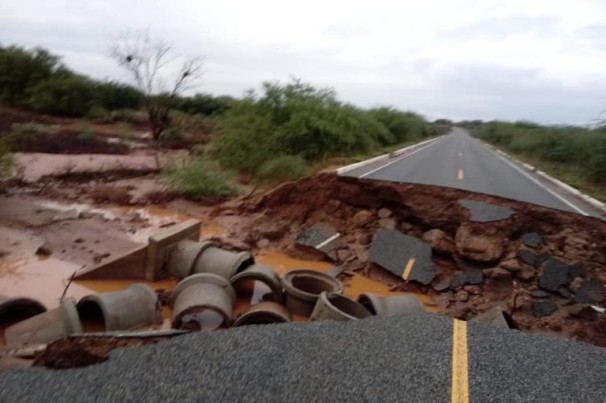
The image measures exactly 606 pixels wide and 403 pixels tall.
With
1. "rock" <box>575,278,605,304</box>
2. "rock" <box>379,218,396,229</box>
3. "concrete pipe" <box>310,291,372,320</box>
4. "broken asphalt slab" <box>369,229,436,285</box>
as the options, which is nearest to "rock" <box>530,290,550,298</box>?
"rock" <box>575,278,605,304</box>

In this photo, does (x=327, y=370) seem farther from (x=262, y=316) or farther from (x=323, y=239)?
(x=323, y=239)

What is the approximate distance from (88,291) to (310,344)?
Answer: 533 cm

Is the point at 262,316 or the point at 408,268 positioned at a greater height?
the point at 262,316

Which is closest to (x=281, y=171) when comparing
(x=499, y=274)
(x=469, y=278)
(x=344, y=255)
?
(x=344, y=255)

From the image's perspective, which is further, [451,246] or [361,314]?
[451,246]

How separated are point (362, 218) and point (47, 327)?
8074 mm

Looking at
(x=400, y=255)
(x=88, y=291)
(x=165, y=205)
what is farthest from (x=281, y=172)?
(x=88, y=291)

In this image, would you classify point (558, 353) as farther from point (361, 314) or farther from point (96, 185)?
point (96, 185)

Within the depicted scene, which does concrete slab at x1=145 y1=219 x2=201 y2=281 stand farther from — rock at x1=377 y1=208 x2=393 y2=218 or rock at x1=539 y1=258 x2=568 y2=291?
rock at x1=539 y1=258 x2=568 y2=291

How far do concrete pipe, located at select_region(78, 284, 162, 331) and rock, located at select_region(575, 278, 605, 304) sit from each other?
23.9 feet

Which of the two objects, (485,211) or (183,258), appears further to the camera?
(485,211)

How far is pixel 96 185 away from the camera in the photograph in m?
17.8

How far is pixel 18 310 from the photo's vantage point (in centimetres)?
777

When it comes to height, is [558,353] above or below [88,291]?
above
